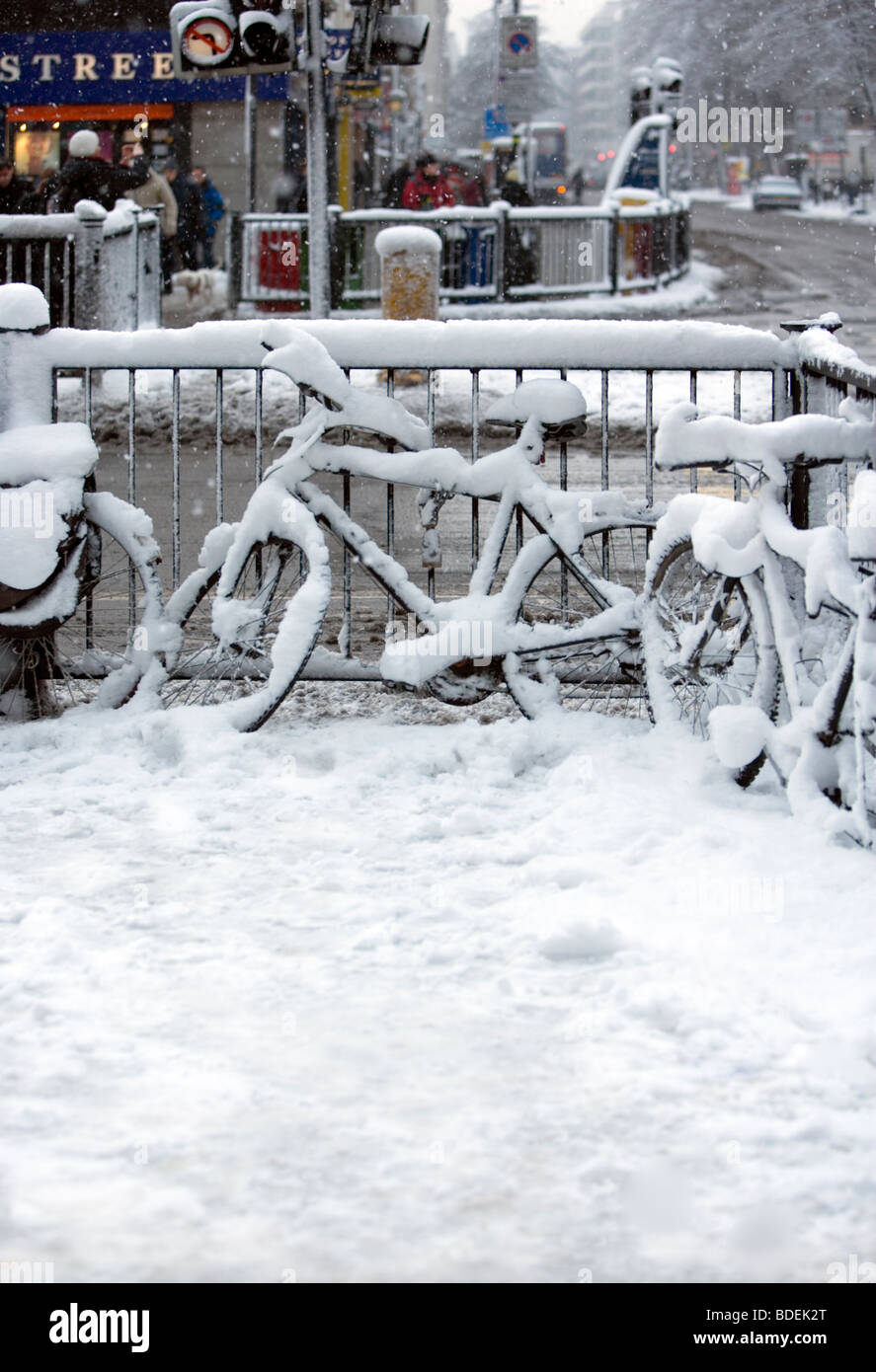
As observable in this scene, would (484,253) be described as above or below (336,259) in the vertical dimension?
above

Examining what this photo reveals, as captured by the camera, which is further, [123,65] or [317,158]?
[123,65]

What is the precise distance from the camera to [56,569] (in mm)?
5832

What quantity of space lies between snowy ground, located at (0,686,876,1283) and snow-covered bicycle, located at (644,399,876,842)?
169 mm

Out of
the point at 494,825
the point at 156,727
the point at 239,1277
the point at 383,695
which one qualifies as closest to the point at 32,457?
the point at 156,727

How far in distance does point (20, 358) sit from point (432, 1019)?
10.6 feet

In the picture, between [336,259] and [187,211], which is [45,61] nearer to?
[187,211]

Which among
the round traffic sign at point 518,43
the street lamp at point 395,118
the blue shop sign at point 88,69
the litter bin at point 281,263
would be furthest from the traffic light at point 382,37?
the street lamp at point 395,118

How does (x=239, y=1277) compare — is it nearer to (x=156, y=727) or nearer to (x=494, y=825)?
(x=494, y=825)

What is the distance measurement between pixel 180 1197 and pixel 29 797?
95.8 inches

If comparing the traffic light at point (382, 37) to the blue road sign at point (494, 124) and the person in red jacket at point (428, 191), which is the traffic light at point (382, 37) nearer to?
the person in red jacket at point (428, 191)

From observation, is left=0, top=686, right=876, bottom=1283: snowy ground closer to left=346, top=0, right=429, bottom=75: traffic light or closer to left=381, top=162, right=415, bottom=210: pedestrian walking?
left=346, top=0, right=429, bottom=75: traffic light

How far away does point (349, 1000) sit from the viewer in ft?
12.5

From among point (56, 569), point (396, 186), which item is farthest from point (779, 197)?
point (56, 569)

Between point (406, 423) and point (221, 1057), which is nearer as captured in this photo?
point (221, 1057)
